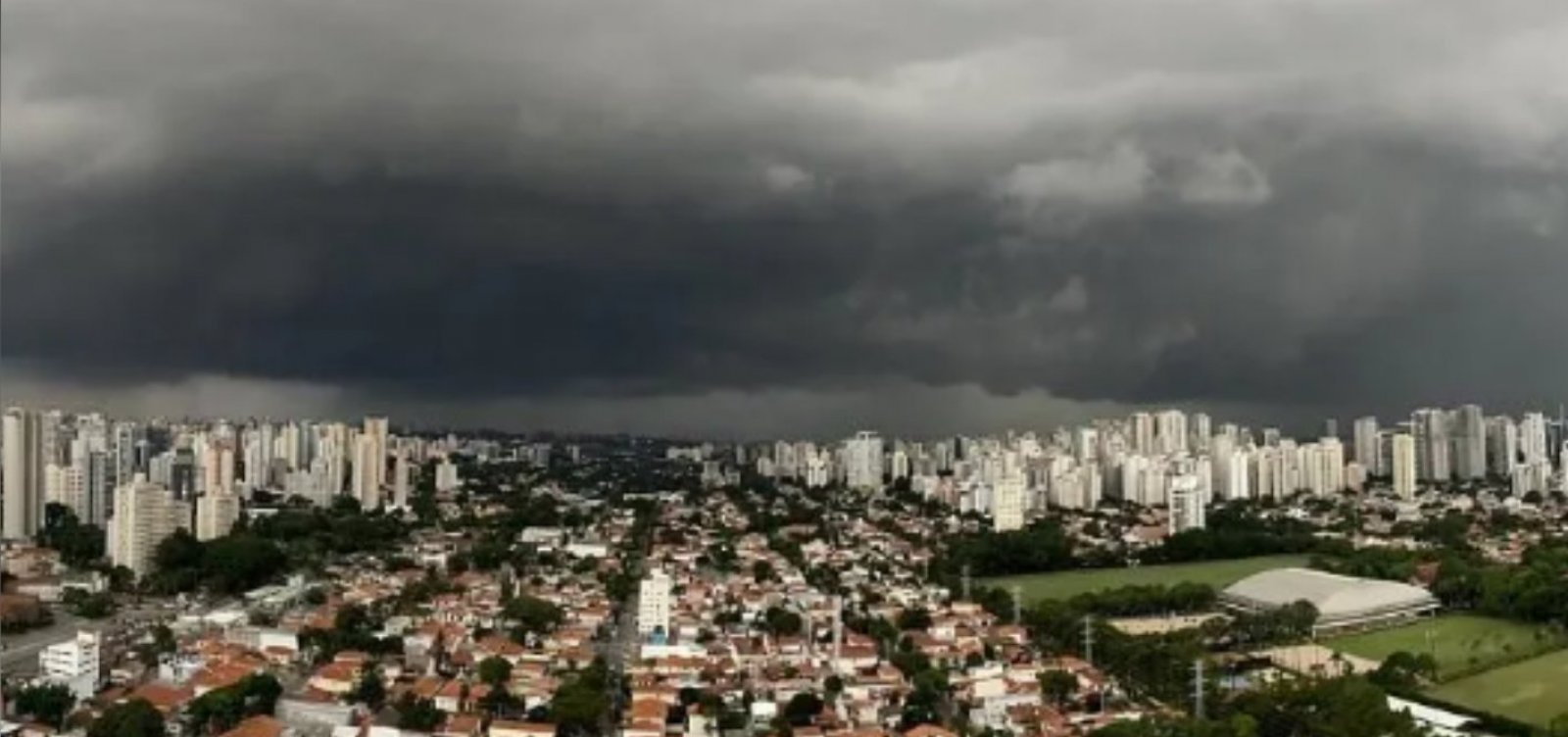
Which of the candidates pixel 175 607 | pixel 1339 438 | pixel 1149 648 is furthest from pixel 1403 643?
pixel 1339 438

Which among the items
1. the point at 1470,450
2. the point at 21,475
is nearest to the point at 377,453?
the point at 21,475

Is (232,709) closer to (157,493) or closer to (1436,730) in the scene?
(1436,730)

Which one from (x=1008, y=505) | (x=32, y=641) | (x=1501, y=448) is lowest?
(x=32, y=641)

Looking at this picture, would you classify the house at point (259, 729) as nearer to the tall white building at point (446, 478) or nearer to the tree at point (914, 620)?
the tree at point (914, 620)

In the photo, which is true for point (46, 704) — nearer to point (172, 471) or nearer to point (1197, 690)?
point (1197, 690)

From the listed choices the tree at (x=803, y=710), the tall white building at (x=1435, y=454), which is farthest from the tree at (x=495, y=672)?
the tall white building at (x=1435, y=454)

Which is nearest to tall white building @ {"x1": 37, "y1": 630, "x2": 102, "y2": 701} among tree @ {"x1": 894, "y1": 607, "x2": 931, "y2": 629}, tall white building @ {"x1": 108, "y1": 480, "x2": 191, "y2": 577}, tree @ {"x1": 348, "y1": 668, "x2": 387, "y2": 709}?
tree @ {"x1": 348, "y1": 668, "x2": 387, "y2": 709}

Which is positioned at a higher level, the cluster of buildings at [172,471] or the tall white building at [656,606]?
the cluster of buildings at [172,471]
